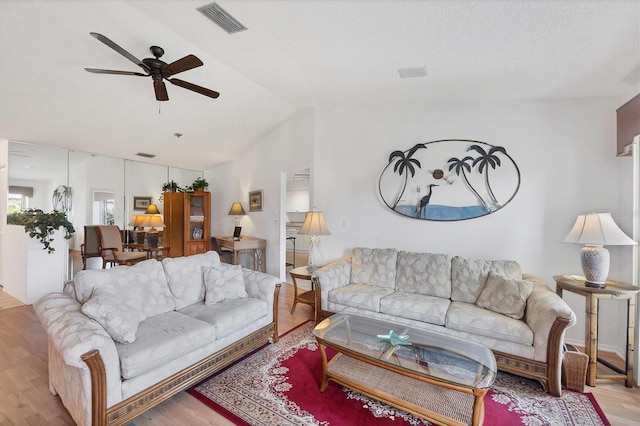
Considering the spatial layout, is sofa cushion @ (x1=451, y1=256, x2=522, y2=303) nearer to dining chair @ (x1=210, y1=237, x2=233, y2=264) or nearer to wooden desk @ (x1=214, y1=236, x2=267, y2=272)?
wooden desk @ (x1=214, y1=236, x2=267, y2=272)

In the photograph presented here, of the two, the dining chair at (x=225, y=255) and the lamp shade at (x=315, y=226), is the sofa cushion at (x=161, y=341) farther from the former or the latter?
the dining chair at (x=225, y=255)

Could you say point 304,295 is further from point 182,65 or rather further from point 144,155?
point 144,155

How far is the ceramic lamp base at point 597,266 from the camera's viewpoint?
2371 mm

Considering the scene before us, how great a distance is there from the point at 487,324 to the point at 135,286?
304cm

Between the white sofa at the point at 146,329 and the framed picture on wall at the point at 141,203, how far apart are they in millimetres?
4042

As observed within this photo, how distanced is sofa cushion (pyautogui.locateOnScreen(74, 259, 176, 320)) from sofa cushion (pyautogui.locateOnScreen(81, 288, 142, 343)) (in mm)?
291

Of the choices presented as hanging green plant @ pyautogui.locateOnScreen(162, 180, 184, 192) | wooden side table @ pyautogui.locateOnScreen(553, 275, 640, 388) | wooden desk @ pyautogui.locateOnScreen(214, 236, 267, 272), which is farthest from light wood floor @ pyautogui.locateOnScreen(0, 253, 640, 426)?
hanging green plant @ pyautogui.locateOnScreen(162, 180, 184, 192)

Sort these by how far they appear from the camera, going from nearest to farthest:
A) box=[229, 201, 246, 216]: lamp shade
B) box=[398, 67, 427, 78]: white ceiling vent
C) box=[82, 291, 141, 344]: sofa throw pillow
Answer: box=[82, 291, 141, 344]: sofa throw pillow → box=[398, 67, 427, 78]: white ceiling vent → box=[229, 201, 246, 216]: lamp shade

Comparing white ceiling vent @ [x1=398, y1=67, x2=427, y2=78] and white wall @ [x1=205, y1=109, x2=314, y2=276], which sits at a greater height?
white ceiling vent @ [x1=398, y1=67, x2=427, y2=78]

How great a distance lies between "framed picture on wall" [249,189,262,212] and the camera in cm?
583

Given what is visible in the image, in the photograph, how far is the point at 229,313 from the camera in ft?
8.16

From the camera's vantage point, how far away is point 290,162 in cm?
522

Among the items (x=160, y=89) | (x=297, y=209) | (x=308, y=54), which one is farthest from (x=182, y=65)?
(x=297, y=209)

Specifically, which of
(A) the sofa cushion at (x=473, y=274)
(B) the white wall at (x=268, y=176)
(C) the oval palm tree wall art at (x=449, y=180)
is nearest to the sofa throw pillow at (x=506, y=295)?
(A) the sofa cushion at (x=473, y=274)
